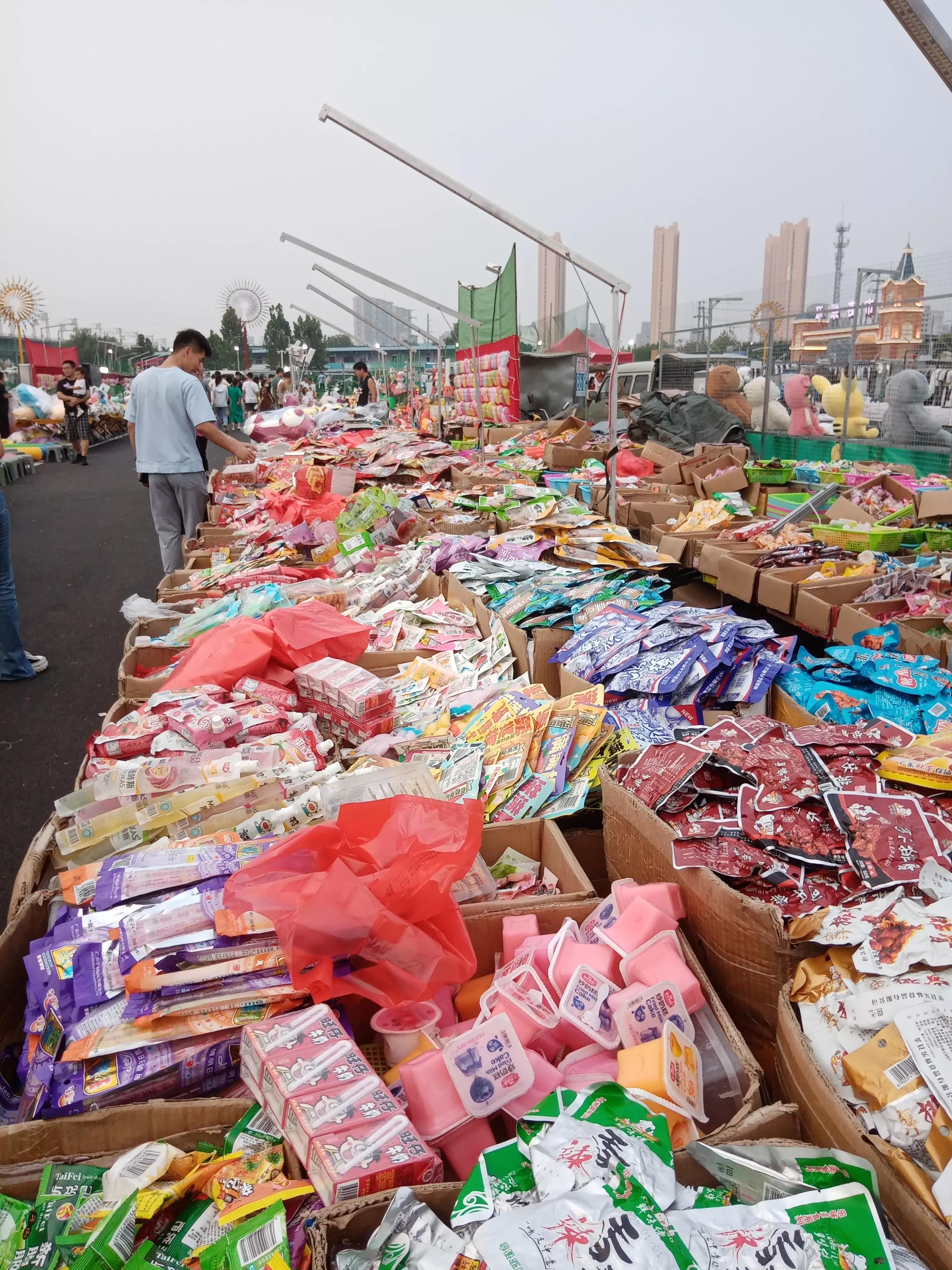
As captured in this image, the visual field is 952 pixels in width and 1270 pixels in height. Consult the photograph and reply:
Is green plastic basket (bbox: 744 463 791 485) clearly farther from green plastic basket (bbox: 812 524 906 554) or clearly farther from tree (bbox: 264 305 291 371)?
tree (bbox: 264 305 291 371)

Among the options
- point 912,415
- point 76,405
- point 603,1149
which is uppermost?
point 76,405

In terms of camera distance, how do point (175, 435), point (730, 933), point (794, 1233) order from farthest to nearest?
point (175, 435) → point (730, 933) → point (794, 1233)

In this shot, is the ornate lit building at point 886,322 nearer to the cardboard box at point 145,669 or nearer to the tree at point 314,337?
the cardboard box at point 145,669

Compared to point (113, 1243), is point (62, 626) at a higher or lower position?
lower

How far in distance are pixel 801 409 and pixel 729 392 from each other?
36.4 inches

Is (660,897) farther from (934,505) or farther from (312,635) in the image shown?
(934,505)

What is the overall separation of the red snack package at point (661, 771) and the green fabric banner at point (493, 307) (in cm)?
893

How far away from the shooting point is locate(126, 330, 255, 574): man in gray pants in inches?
215

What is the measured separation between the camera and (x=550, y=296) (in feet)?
112

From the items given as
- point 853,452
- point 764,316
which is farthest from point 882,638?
point 764,316

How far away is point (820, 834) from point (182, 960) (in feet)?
4.23

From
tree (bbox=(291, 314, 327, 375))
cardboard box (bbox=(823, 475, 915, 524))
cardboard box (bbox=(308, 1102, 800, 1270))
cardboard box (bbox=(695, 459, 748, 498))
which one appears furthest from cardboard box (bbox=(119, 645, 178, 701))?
tree (bbox=(291, 314, 327, 375))

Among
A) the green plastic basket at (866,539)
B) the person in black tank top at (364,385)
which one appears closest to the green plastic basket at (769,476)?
the green plastic basket at (866,539)

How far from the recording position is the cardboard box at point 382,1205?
3.39 ft
